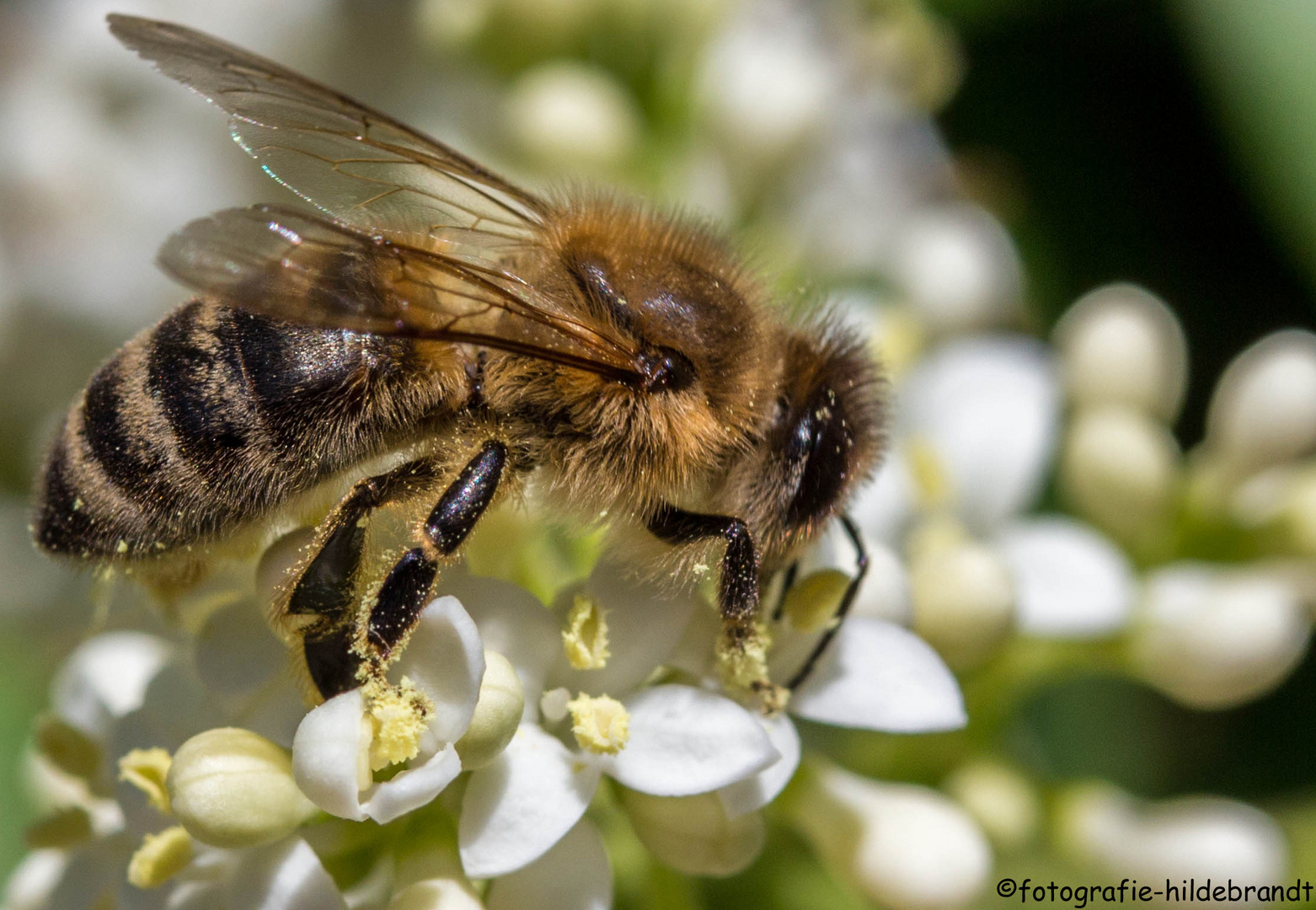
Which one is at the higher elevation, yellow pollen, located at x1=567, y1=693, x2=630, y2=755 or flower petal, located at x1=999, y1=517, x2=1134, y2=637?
flower petal, located at x1=999, y1=517, x2=1134, y2=637

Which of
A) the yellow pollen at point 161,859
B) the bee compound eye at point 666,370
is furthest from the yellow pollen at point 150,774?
the bee compound eye at point 666,370

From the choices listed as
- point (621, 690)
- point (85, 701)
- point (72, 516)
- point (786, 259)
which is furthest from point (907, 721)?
point (786, 259)

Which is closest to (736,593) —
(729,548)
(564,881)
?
(729,548)

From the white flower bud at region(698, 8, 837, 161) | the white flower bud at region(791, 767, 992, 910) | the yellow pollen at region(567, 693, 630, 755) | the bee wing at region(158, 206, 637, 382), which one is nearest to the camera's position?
the bee wing at region(158, 206, 637, 382)

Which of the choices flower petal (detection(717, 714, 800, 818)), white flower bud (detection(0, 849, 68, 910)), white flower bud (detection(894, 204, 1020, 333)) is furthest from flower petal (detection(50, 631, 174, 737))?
white flower bud (detection(894, 204, 1020, 333))

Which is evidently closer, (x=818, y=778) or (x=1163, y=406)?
(x=818, y=778)

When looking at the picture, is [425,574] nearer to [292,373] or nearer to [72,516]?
[292,373]

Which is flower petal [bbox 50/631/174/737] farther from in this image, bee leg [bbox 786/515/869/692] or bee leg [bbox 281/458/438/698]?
bee leg [bbox 786/515/869/692]
